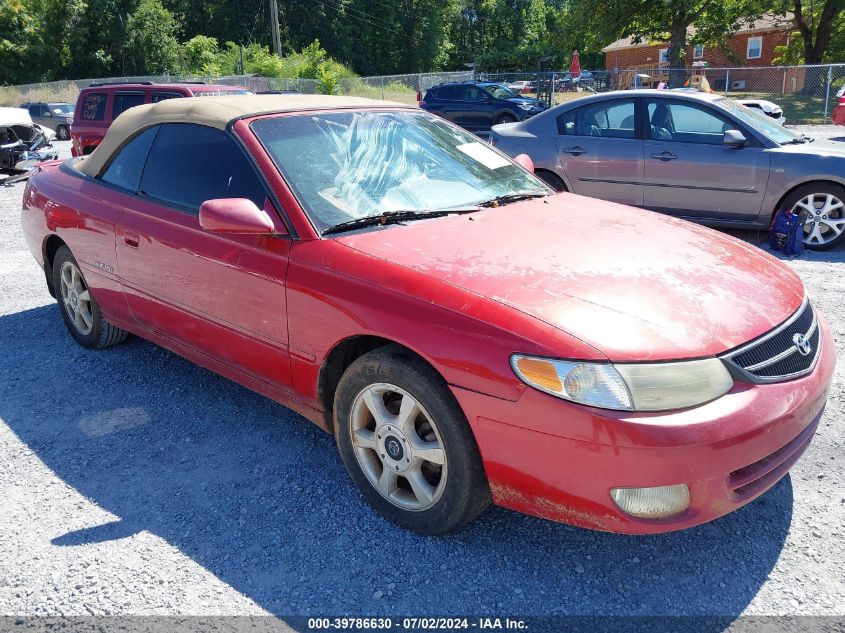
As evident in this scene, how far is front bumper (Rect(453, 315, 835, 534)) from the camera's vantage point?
2191mm

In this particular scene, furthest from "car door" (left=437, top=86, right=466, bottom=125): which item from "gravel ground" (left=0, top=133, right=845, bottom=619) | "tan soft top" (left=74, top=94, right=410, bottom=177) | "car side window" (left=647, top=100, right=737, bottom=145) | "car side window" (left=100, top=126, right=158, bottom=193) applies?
"gravel ground" (left=0, top=133, right=845, bottom=619)

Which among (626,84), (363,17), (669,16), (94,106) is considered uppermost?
(363,17)

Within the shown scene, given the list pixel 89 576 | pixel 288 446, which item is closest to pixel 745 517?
pixel 288 446

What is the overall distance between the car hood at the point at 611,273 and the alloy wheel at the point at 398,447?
512 mm

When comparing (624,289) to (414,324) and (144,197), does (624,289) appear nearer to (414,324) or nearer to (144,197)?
(414,324)

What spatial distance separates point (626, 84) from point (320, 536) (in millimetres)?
30612

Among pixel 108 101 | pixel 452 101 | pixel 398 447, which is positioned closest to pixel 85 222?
pixel 398 447

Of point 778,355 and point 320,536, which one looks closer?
point 778,355

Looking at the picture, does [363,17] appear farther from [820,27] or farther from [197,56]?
[820,27]

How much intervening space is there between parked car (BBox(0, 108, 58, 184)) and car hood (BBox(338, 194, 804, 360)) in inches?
476

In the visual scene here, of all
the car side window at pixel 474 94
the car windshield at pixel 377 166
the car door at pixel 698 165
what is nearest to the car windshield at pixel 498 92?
the car side window at pixel 474 94

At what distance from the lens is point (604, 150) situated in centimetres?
761

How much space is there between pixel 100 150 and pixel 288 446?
2.26 meters

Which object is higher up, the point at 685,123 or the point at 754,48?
the point at 754,48
